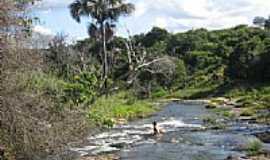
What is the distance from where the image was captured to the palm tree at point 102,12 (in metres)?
64.9

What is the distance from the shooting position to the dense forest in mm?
18328

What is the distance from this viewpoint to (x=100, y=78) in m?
60.9

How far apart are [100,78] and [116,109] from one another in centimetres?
1123

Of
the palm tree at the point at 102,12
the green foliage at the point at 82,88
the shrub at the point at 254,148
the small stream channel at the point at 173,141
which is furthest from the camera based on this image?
the palm tree at the point at 102,12

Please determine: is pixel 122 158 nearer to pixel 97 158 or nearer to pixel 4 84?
pixel 97 158

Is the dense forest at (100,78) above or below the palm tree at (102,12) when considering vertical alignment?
below

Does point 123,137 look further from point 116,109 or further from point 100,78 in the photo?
point 100,78

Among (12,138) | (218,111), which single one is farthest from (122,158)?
(218,111)

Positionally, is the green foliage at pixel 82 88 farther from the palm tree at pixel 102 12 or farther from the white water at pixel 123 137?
the palm tree at pixel 102 12

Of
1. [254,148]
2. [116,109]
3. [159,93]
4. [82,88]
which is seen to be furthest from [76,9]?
[254,148]

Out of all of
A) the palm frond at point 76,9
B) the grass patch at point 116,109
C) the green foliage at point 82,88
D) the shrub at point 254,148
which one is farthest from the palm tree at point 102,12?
the shrub at point 254,148

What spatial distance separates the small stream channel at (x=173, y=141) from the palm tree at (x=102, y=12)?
2203cm

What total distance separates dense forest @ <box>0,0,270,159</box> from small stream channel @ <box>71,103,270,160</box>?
1927 millimetres

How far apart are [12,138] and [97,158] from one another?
9.98 meters
